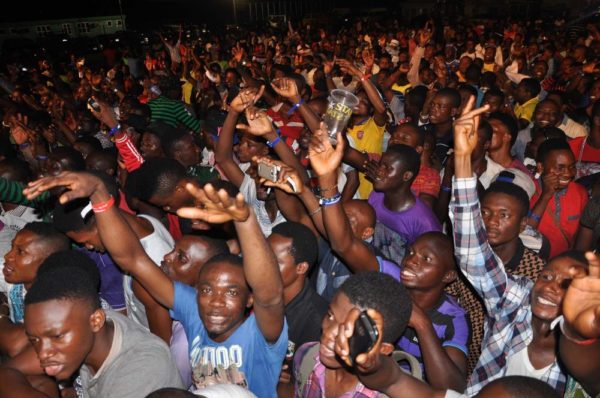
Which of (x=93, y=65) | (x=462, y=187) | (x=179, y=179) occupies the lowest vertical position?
(x=93, y=65)

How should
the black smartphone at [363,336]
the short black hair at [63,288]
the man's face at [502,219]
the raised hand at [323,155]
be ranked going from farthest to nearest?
the man's face at [502,219] < the raised hand at [323,155] < the short black hair at [63,288] < the black smartphone at [363,336]

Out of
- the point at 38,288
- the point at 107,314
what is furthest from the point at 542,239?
the point at 38,288

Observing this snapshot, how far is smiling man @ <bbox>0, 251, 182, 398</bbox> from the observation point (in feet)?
6.69

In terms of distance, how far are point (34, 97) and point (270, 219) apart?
7275 millimetres

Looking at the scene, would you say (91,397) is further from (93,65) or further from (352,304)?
(93,65)

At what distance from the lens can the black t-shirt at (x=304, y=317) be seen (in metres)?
2.45

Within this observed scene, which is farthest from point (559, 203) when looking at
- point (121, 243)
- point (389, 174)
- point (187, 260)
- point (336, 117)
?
point (121, 243)

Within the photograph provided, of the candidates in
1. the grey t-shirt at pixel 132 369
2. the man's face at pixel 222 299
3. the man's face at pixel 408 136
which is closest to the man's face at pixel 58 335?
the grey t-shirt at pixel 132 369

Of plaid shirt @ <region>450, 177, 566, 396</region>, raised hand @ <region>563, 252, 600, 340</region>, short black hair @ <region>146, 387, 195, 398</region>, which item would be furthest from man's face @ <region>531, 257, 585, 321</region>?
short black hair @ <region>146, 387, 195, 398</region>

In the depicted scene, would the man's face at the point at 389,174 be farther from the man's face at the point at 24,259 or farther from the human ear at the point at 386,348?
the man's face at the point at 24,259

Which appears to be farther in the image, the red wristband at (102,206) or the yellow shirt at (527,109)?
the yellow shirt at (527,109)

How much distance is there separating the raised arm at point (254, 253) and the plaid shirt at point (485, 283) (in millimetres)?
1027

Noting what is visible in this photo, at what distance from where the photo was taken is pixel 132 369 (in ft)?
6.84

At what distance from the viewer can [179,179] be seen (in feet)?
11.0
